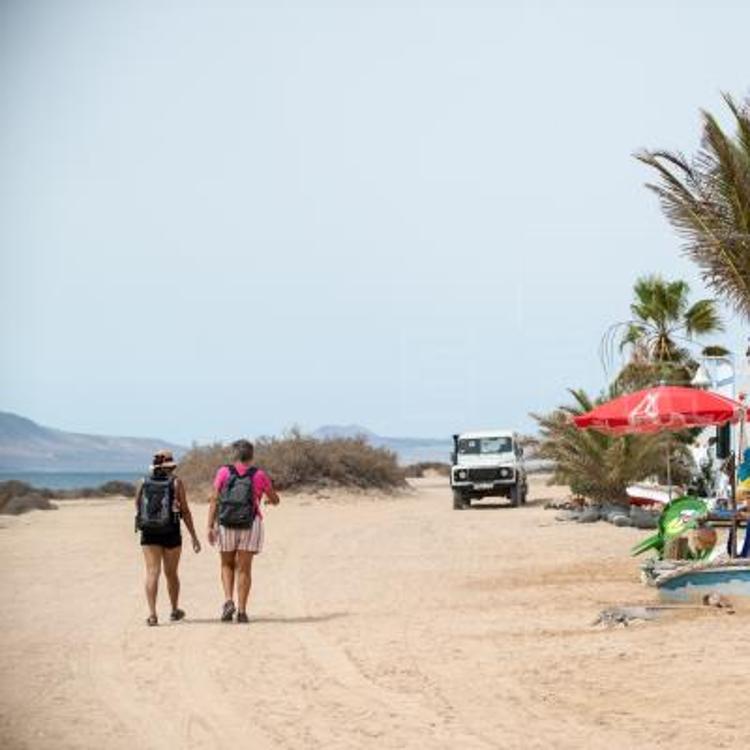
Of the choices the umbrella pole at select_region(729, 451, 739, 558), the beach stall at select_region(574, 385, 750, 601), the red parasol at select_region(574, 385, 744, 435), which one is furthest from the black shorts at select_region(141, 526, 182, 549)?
the umbrella pole at select_region(729, 451, 739, 558)

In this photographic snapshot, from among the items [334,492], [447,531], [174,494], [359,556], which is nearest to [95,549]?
[359,556]

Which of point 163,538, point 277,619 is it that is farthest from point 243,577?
point 163,538

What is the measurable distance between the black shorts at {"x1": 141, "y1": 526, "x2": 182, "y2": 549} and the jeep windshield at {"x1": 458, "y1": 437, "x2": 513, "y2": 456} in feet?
79.5

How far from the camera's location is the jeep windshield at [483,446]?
36.6 m

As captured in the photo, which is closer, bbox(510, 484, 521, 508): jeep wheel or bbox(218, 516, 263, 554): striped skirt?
bbox(218, 516, 263, 554): striped skirt

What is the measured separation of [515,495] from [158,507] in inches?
980

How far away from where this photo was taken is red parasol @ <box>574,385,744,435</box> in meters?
14.5

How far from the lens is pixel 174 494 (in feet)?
41.0

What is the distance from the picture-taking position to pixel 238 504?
12.4m

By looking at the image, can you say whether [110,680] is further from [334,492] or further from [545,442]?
[334,492]

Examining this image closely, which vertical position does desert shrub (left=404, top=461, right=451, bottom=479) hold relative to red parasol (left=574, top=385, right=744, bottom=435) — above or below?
above

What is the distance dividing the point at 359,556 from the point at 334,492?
68.3ft

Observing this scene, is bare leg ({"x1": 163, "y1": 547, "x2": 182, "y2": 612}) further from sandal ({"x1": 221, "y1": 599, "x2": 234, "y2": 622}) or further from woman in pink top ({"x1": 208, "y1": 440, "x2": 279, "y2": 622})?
sandal ({"x1": 221, "y1": 599, "x2": 234, "y2": 622})

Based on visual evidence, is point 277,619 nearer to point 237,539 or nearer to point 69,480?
point 237,539
